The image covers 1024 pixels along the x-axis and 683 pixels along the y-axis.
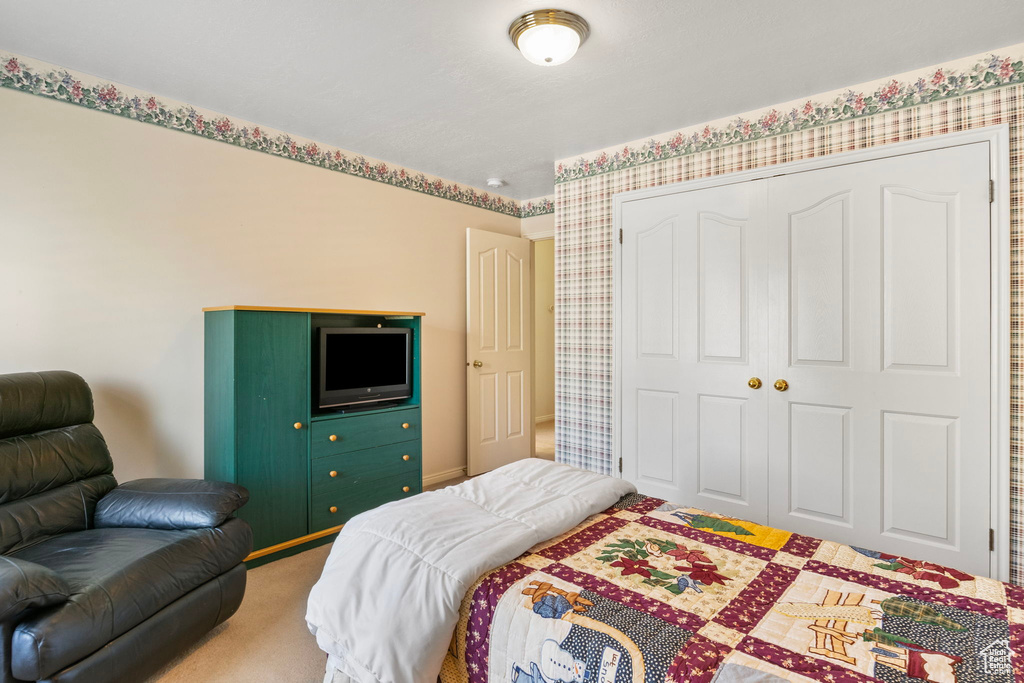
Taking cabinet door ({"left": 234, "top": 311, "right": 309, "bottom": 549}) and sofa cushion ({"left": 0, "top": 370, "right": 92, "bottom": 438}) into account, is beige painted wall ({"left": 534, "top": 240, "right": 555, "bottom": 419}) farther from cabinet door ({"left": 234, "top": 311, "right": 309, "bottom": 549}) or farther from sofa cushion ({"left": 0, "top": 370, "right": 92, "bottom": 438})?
sofa cushion ({"left": 0, "top": 370, "right": 92, "bottom": 438})

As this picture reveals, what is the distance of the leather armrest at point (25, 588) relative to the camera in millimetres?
1370

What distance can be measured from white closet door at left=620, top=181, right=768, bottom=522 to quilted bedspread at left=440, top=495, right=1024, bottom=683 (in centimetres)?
143

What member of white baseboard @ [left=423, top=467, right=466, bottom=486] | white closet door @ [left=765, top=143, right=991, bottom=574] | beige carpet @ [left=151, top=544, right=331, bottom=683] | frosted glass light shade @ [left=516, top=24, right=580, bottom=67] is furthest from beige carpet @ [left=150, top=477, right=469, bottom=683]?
frosted glass light shade @ [left=516, top=24, right=580, bottom=67]

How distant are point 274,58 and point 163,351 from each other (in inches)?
64.7

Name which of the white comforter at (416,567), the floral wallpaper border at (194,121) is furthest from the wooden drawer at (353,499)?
the floral wallpaper border at (194,121)

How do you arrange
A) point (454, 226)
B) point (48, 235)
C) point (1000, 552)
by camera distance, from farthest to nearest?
1. point (454, 226)
2. point (48, 235)
3. point (1000, 552)

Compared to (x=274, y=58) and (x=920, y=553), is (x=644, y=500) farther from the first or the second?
(x=274, y=58)

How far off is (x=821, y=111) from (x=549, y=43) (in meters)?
1.67

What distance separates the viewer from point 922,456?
8.01 ft

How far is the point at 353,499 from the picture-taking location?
319cm

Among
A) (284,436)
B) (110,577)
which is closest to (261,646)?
(110,577)

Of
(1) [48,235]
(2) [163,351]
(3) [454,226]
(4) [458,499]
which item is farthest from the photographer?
(3) [454,226]

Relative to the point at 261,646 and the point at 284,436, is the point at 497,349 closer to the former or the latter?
the point at 284,436

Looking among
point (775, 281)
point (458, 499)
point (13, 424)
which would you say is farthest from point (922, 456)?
point (13, 424)
